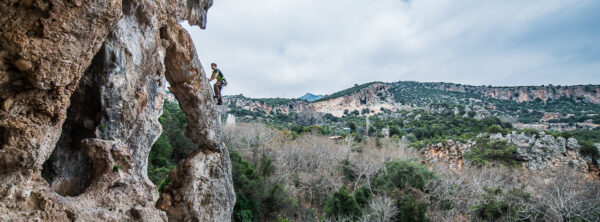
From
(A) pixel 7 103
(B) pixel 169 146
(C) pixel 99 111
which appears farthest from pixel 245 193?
(A) pixel 7 103

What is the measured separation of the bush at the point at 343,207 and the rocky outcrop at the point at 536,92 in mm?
63361

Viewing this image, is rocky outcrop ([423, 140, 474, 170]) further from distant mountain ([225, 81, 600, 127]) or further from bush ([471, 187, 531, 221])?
distant mountain ([225, 81, 600, 127])

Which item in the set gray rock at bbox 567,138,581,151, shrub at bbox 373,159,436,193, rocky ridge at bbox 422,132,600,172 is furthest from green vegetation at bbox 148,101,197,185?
gray rock at bbox 567,138,581,151

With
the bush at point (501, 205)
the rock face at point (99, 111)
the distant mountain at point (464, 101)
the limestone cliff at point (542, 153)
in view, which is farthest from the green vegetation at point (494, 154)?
the rock face at point (99, 111)

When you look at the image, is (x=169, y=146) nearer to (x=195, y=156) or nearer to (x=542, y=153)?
(x=195, y=156)

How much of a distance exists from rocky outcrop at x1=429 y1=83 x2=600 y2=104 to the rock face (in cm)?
7070

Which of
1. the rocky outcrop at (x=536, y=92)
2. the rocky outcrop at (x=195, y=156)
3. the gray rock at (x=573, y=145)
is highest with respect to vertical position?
the rocky outcrop at (x=536, y=92)

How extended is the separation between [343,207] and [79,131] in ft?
36.0

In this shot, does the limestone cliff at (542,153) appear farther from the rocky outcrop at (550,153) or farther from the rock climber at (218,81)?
the rock climber at (218,81)

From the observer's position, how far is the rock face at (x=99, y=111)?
3.04 meters

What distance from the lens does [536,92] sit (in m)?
58.7

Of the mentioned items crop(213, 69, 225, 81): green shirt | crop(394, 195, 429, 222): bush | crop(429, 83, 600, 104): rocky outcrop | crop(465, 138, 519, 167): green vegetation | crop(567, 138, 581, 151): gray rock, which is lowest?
crop(394, 195, 429, 222): bush

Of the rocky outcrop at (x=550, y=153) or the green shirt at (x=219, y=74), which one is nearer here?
the green shirt at (x=219, y=74)

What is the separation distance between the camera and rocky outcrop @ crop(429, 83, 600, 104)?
51.7 m
